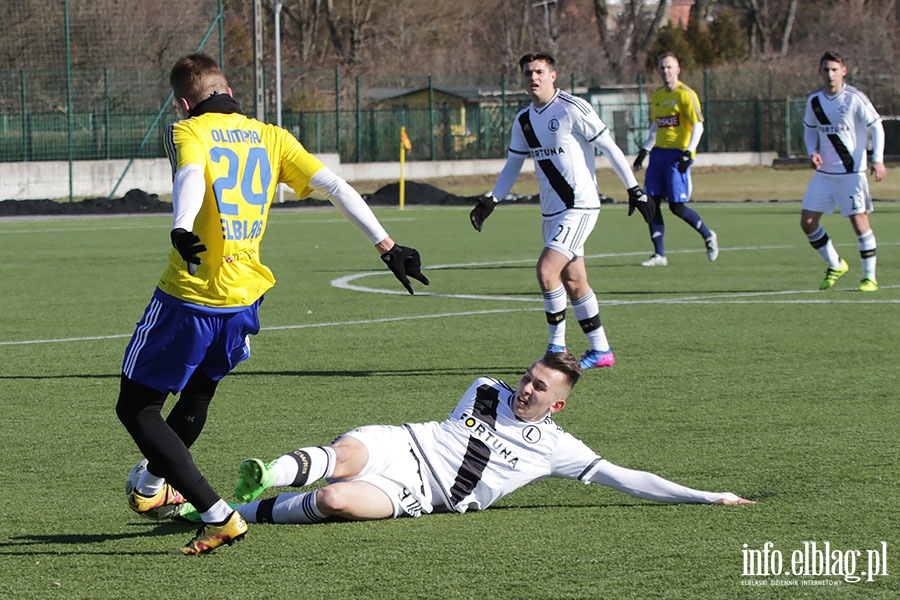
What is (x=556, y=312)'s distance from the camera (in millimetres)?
10445

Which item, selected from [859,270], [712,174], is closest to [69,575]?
[859,270]

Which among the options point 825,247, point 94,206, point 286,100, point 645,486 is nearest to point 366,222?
point 645,486

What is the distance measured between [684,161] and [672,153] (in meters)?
0.43

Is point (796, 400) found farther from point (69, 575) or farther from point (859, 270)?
point (859, 270)

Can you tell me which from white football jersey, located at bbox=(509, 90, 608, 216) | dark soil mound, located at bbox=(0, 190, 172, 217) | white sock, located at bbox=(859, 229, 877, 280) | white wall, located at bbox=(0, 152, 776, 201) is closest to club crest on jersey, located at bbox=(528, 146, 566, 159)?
white football jersey, located at bbox=(509, 90, 608, 216)

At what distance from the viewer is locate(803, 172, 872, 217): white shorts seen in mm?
15094

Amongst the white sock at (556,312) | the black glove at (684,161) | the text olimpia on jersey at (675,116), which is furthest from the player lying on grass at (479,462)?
the text olimpia on jersey at (675,116)

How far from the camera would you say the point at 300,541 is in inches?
217

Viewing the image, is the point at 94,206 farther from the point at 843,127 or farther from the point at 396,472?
the point at 396,472

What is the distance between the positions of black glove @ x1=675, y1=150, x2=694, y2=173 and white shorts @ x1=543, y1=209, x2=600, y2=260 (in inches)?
307

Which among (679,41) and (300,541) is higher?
(679,41)

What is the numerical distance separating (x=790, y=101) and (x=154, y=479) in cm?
5330

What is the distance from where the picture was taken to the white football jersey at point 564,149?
1061cm

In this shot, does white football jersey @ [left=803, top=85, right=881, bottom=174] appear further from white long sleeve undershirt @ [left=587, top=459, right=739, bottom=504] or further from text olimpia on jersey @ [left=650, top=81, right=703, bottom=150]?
white long sleeve undershirt @ [left=587, top=459, right=739, bottom=504]
